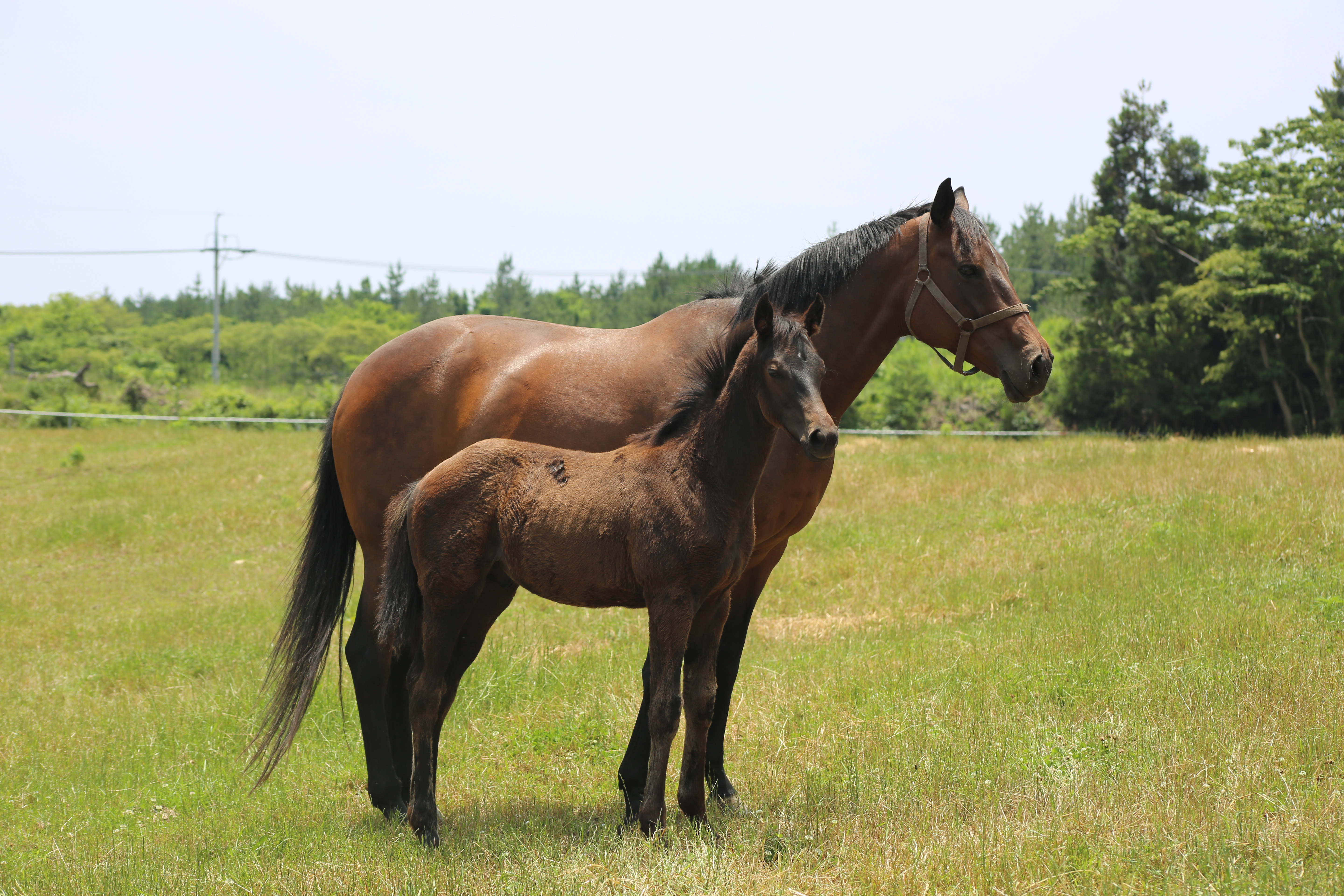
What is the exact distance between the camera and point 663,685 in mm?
3682

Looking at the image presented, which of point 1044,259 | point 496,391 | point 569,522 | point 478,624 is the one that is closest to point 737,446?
point 569,522

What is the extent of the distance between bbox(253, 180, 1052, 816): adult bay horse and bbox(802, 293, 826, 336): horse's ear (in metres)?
0.53

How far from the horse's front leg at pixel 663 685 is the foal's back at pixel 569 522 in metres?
0.11

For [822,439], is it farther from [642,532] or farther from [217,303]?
[217,303]

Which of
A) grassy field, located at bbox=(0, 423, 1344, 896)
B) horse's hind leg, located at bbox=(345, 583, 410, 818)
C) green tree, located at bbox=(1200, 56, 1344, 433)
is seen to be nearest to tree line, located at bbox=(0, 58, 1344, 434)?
green tree, located at bbox=(1200, 56, 1344, 433)

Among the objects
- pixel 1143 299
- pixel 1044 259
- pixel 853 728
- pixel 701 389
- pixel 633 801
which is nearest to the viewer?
pixel 701 389

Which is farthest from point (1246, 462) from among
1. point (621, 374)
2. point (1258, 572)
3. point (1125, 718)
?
point (621, 374)

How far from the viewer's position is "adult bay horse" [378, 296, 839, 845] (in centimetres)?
367

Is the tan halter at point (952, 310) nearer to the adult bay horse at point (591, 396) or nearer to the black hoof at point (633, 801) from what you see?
the adult bay horse at point (591, 396)

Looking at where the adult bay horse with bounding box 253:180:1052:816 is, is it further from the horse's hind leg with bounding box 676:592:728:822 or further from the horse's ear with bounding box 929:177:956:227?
the horse's hind leg with bounding box 676:592:728:822

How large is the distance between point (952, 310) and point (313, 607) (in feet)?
12.3

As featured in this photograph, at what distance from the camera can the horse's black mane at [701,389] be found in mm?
3984

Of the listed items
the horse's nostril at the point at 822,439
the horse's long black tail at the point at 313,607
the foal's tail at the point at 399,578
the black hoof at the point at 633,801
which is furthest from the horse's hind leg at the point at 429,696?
the horse's nostril at the point at 822,439

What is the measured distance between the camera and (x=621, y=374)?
4789 mm
